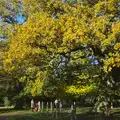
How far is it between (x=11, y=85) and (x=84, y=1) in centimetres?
3721

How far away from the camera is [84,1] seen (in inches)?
974

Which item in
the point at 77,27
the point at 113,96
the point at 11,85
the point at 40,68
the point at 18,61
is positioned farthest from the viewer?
the point at 11,85

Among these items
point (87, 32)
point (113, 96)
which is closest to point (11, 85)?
point (113, 96)

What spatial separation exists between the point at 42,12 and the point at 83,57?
4987mm

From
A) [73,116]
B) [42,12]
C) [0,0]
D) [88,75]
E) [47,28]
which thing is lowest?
[73,116]

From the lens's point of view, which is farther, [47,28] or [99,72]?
[99,72]

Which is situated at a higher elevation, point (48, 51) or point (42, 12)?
point (42, 12)

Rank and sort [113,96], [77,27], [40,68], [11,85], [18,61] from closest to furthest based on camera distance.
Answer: [77,27]
[18,61]
[40,68]
[113,96]
[11,85]

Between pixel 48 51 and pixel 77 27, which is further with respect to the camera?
pixel 48 51

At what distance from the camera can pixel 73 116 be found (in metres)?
27.0

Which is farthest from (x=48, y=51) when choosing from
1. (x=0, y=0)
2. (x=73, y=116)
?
(x=0, y=0)

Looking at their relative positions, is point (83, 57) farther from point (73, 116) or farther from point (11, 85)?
point (11, 85)

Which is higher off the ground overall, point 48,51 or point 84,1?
point 84,1

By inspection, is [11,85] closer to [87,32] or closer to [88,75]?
[88,75]
